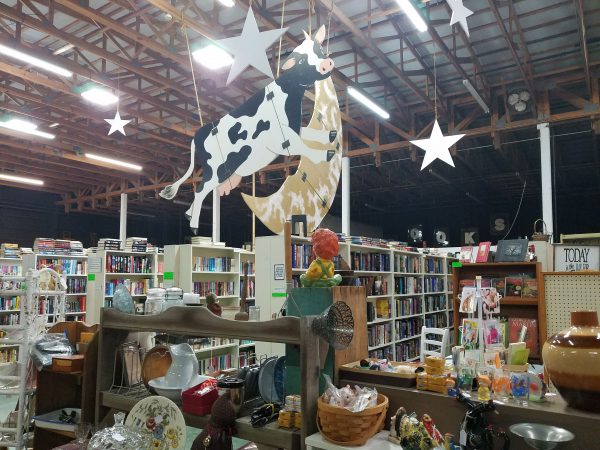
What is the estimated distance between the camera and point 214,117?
8914 mm

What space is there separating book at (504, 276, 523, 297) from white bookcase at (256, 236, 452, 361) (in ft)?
4.49

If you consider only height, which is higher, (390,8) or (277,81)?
(390,8)

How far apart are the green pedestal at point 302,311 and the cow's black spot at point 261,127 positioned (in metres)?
0.89

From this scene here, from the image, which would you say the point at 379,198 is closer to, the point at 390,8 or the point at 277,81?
the point at 390,8

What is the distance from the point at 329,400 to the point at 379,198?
49.4 feet

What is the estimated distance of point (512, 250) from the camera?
3969mm

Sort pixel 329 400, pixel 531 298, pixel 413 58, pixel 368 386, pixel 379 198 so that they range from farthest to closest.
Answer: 1. pixel 379 198
2. pixel 413 58
3. pixel 531 298
4. pixel 368 386
5. pixel 329 400

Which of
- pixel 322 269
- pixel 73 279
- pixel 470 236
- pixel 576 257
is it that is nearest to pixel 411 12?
pixel 576 257

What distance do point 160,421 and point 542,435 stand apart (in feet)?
4.63

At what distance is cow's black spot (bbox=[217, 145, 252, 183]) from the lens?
2457 millimetres

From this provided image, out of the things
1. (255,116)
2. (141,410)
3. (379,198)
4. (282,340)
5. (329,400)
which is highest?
(379,198)

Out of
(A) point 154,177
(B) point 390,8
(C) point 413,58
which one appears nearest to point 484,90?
(C) point 413,58

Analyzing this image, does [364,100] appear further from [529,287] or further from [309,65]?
[309,65]

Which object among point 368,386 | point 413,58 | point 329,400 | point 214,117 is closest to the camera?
point 329,400
